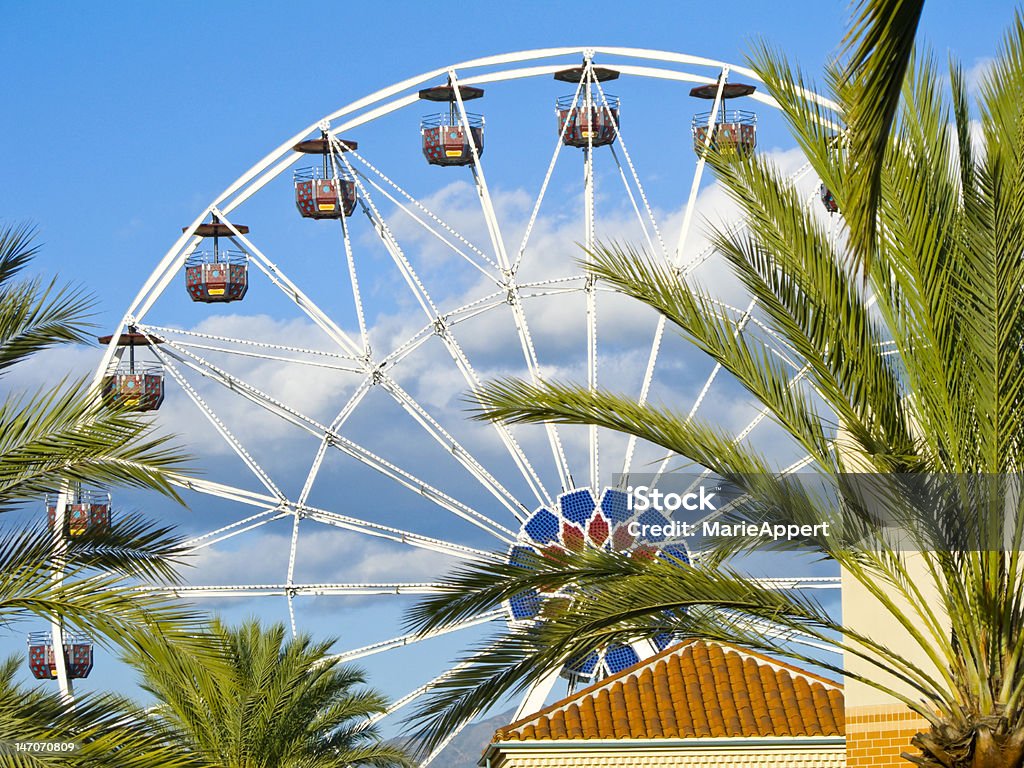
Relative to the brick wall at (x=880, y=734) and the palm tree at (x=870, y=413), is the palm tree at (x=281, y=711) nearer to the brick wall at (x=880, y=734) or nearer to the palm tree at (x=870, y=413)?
the brick wall at (x=880, y=734)

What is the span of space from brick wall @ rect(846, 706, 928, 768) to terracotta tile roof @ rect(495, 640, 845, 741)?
703 centimetres

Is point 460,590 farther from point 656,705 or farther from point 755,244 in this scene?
point 656,705

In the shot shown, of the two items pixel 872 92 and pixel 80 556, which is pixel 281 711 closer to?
pixel 80 556

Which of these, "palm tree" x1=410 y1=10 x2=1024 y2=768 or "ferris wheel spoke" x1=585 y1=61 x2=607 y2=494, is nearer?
"palm tree" x1=410 y1=10 x2=1024 y2=768

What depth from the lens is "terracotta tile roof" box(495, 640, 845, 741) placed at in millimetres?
21594

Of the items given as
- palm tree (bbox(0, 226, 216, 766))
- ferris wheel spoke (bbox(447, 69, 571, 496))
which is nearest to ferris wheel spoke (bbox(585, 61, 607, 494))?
ferris wheel spoke (bbox(447, 69, 571, 496))

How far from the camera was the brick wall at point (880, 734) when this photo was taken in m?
13.8

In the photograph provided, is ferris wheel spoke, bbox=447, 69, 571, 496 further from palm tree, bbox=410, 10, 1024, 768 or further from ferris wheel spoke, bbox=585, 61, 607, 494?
palm tree, bbox=410, 10, 1024, 768

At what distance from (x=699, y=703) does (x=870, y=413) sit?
1326cm

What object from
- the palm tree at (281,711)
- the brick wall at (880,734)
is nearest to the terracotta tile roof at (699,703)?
the palm tree at (281,711)

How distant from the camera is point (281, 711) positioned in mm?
24641

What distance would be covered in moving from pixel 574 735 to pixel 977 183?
13633mm

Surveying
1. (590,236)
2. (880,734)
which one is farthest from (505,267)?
(880,734)

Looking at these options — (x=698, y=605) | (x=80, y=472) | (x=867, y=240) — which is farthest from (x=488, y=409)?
(x=867, y=240)
